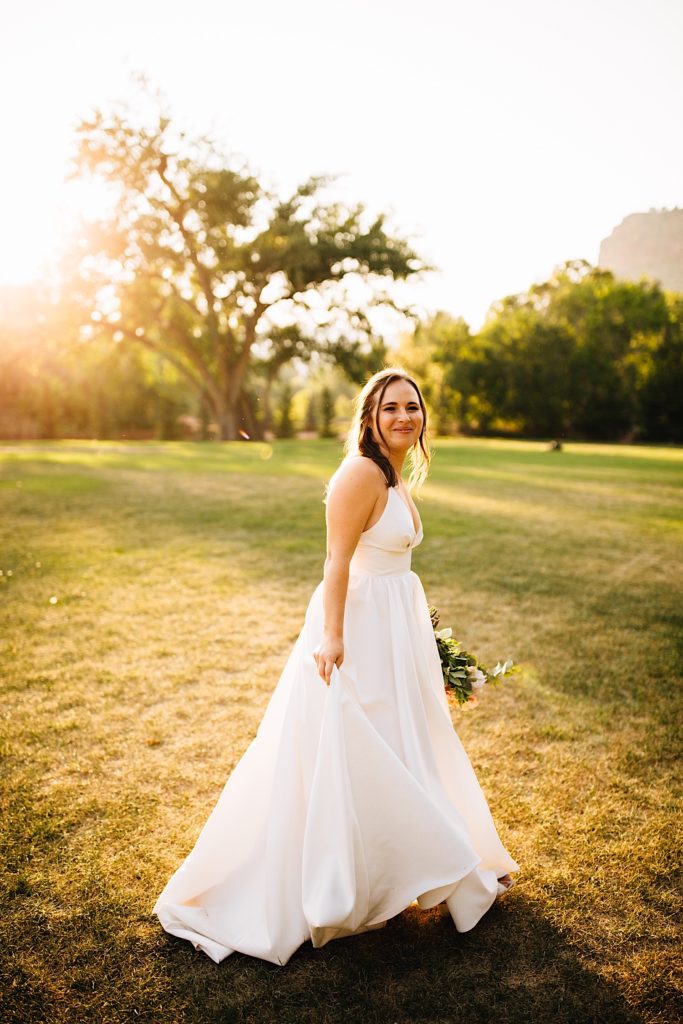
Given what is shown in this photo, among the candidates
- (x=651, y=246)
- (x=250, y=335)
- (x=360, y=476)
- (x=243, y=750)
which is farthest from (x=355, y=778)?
(x=250, y=335)

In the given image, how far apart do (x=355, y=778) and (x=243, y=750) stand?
1.91 meters

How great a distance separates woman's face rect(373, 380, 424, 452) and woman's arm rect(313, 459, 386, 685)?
0.22 m

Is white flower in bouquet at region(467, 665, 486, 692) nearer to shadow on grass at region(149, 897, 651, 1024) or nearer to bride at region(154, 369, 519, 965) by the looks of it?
bride at region(154, 369, 519, 965)

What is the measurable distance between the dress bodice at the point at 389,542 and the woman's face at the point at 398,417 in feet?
0.72

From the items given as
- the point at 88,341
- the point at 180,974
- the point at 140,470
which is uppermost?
the point at 88,341

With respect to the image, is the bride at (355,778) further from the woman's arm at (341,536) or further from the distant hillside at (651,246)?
the distant hillside at (651,246)

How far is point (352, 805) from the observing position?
2.52m

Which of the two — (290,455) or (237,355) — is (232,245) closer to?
(237,355)

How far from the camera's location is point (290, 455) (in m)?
28.8

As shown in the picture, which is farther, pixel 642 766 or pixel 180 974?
pixel 642 766


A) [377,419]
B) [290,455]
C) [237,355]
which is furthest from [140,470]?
[237,355]

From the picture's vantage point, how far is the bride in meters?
2.53

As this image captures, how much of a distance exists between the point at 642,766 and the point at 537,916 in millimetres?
1692

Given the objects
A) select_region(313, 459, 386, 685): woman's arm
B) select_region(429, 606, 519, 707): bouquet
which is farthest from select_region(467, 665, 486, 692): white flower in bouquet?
select_region(313, 459, 386, 685): woman's arm
